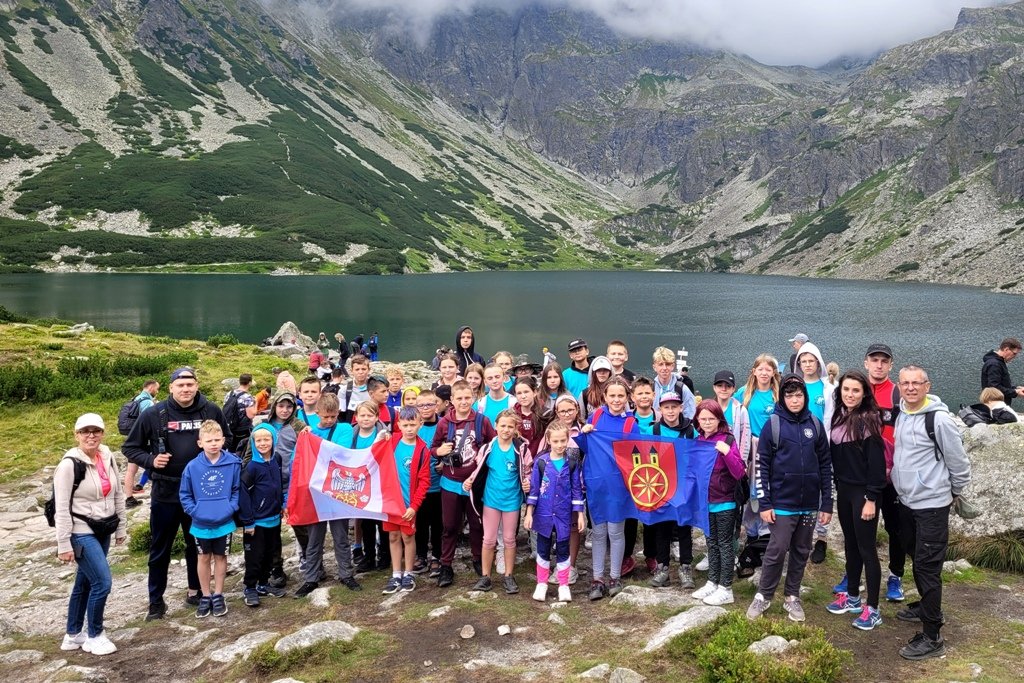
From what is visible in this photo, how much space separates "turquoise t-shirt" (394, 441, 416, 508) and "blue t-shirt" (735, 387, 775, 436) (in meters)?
5.19

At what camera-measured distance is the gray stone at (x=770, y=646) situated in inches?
230

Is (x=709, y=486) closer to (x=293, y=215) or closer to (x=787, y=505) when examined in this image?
(x=787, y=505)

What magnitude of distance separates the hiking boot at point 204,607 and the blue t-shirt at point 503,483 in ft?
13.2

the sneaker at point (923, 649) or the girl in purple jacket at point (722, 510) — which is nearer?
the sneaker at point (923, 649)

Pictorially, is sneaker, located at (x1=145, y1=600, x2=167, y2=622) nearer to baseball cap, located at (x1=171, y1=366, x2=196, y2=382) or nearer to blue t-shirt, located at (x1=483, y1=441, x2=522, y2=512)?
baseball cap, located at (x1=171, y1=366, x2=196, y2=382)

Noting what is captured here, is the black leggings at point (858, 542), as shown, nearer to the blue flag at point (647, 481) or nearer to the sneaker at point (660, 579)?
the blue flag at point (647, 481)

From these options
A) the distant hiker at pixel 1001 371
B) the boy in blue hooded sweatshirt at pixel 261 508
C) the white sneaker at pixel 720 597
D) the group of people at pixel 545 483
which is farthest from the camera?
the distant hiker at pixel 1001 371

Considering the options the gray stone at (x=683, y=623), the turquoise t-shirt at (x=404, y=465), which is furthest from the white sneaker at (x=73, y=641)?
the gray stone at (x=683, y=623)

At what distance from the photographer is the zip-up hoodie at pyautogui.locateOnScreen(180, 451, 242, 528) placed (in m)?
7.83

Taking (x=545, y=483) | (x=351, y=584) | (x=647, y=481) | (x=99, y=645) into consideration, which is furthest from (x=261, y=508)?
(x=647, y=481)

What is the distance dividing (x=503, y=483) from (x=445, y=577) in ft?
5.71

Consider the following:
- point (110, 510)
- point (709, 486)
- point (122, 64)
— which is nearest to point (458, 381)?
point (709, 486)

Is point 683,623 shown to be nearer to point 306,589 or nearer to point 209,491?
point 306,589

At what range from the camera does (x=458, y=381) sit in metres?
8.88
